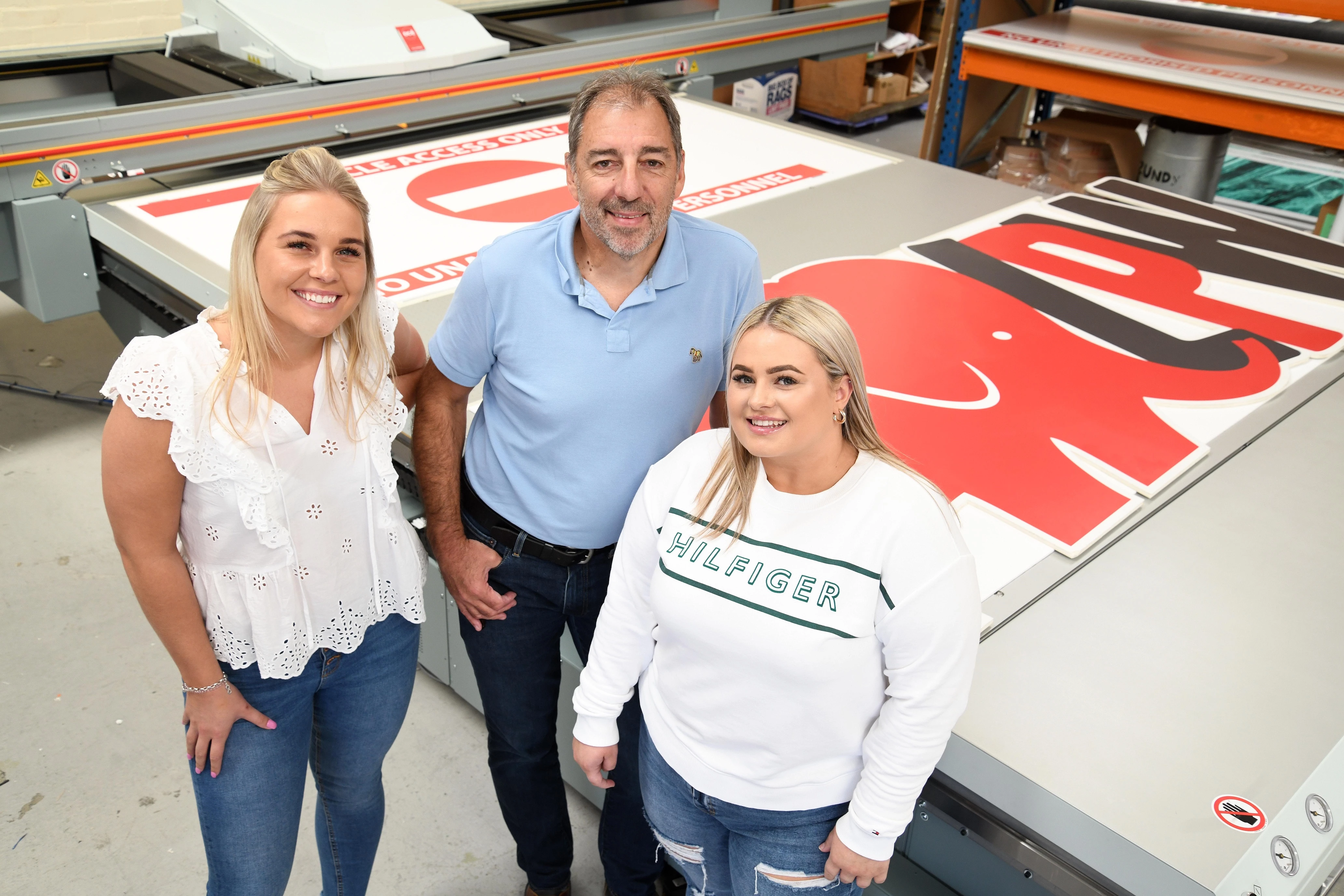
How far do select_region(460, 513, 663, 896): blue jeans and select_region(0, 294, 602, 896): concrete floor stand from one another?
0.68ft

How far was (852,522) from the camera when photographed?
1.13 metres

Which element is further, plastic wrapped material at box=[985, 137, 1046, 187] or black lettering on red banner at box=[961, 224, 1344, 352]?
plastic wrapped material at box=[985, 137, 1046, 187]

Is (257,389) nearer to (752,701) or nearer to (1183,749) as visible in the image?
(752,701)

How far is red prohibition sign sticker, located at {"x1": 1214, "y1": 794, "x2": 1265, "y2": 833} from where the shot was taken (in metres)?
1.19

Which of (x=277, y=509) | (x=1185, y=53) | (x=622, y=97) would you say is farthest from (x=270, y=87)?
(x=1185, y=53)

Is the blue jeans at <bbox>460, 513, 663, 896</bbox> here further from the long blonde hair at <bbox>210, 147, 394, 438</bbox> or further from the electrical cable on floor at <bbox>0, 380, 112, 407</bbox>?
the electrical cable on floor at <bbox>0, 380, 112, 407</bbox>

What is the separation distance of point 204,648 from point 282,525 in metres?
0.18

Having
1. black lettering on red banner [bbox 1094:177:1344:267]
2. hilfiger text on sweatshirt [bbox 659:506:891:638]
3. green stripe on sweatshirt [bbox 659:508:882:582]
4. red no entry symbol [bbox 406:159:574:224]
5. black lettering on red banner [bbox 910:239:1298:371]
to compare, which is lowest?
black lettering on red banner [bbox 910:239:1298:371]

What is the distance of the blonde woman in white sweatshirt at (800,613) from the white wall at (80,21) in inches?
164

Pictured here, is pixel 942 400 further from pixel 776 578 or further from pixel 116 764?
pixel 116 764

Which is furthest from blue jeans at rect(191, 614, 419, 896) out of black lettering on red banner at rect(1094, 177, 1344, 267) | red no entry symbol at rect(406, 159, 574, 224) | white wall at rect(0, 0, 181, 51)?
white wall at rect(0, 0, 181, 51)

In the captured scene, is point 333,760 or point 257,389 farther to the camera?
point 333,760

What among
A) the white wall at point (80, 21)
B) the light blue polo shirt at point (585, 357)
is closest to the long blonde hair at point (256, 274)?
the light blue polo shirt at point (585, 357)

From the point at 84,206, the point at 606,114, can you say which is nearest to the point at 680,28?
the point at 84,206
